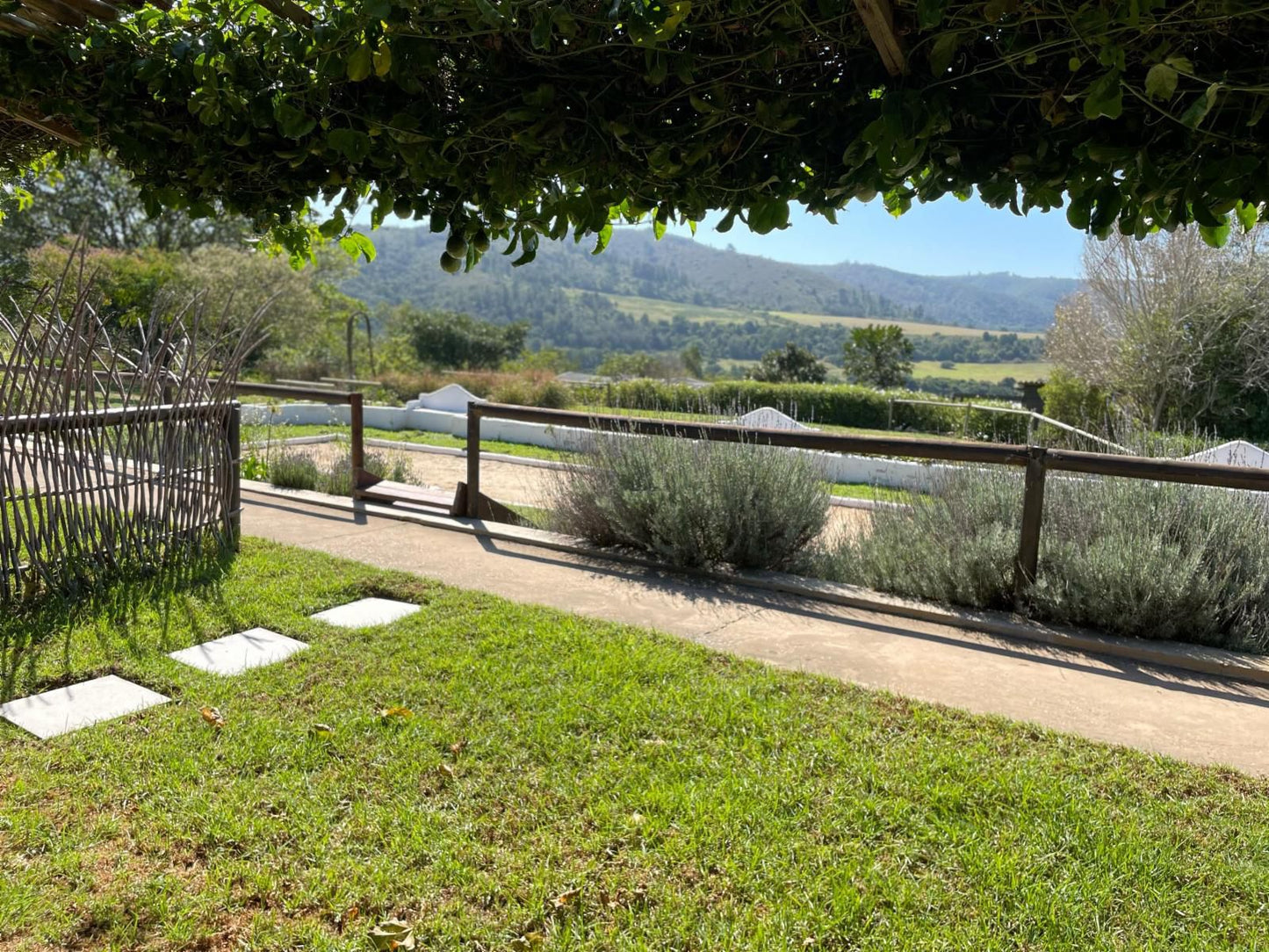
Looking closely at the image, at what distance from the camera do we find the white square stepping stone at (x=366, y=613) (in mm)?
4359

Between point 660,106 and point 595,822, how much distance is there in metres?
1.98

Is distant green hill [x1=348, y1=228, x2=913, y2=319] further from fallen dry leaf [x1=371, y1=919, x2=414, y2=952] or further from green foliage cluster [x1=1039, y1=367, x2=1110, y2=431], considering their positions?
fallen dry leaf [x1=371, y1=919, x2=414, y2=952]

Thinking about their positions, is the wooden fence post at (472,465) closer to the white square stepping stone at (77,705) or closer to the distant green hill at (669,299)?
the white square stepping stone at (77,705)

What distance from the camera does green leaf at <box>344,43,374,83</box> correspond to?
5.70 ft

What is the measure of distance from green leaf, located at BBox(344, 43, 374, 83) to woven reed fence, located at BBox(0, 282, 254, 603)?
301 cm

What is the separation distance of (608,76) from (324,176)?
2.99 feet

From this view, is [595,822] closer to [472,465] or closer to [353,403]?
[472,465]

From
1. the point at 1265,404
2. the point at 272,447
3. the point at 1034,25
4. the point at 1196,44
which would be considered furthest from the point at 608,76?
the point at 1265,404

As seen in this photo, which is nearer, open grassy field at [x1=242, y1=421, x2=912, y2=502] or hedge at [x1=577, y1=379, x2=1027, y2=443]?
open grassy field at [x1=242, y1=421, x2=912, y2=502]

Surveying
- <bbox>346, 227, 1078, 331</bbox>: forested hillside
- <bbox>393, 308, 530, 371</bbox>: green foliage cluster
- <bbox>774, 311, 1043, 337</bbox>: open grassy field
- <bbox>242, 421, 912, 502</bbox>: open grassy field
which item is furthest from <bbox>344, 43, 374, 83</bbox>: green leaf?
<bbox>346, 227, 1078, 331</bbox>: forested hillside

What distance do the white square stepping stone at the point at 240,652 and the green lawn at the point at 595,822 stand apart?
0.42ft

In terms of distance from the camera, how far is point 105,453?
200 inches

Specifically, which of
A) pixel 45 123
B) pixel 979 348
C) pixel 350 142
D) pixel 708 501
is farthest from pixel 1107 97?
pixel 979 348

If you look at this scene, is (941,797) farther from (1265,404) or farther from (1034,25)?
(1265,404)
